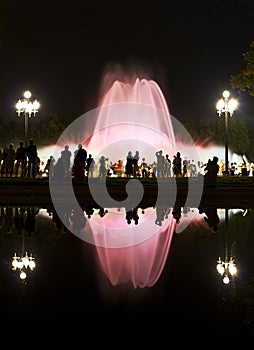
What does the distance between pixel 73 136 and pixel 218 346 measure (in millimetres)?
74917

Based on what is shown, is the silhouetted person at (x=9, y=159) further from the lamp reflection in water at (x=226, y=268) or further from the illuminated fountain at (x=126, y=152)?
the lamp reflection in water at (x=226, y=268)

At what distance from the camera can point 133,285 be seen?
189 inches

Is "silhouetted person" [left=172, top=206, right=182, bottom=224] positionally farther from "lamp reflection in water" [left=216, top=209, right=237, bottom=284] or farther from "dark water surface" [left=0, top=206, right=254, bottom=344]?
"lamp reflection in water" [left=216, top=209, right=237, bottom=284]

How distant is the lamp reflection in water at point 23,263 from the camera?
5.45 metres

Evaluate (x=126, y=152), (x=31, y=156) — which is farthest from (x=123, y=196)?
(x=126, y=152)

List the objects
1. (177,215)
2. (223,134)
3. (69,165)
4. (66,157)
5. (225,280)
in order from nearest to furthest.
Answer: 1. (225,280)
2. (177,215)
3. (66,157)
4. (69,165)
5. (223,134)

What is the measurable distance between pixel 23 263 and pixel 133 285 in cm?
165

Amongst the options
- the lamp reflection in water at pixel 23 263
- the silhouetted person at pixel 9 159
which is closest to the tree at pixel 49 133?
the silhouetted person at pixel 9 159

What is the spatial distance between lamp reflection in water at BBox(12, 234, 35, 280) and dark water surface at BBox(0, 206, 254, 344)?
0.21ft

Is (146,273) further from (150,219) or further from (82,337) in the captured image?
(150,219)

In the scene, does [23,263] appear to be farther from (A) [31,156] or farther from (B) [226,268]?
(A) [31,156]

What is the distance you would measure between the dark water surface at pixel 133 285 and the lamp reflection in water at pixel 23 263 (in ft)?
0.21

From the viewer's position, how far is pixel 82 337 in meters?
3.29

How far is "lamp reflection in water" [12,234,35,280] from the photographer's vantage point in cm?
545
